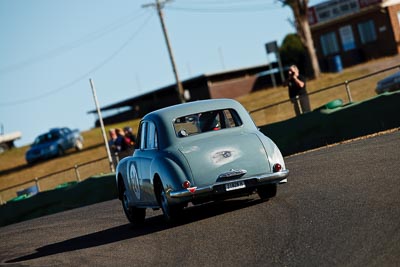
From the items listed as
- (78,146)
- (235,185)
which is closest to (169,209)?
(235,185)

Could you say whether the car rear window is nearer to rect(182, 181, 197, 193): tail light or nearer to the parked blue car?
rect(182, 181, 197, 193): tail light

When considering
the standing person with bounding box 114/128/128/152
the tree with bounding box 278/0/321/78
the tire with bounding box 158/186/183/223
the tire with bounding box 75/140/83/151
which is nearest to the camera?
the tire with bounding box 158/186/183/223

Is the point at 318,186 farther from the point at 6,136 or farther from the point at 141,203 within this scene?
the point at 6,136

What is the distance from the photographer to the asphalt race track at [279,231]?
29.7 feet

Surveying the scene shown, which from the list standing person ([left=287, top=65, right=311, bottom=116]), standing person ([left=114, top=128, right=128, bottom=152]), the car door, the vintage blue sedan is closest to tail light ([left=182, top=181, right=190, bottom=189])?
Result: the vintage blue sedan

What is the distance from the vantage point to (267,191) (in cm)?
1379

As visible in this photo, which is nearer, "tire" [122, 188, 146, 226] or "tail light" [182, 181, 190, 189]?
"tail light" [182, 181, 190, 189]

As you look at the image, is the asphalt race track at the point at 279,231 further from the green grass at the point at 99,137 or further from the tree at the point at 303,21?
the tree at the point at 303,21

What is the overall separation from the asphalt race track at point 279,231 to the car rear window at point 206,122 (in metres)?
1.14

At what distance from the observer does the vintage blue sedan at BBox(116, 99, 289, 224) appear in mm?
12781

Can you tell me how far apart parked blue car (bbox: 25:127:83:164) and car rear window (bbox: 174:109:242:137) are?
41728 millimetres

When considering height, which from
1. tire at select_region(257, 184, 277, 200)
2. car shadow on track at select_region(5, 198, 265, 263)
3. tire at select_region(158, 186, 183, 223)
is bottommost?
car shadow on track at select_region(5, 198, 265, 263)

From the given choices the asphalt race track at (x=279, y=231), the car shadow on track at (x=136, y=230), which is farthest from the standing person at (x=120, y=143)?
the car shadow on track at (x=136, y=230)

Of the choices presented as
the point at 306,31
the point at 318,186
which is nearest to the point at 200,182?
the point at 318,186
